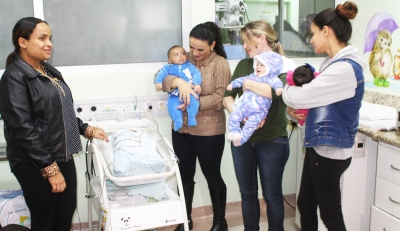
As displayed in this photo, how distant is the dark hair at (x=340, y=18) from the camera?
5.56 feet

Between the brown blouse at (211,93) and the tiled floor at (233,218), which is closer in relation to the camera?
the brown blouse at (211,93)

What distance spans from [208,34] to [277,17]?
875 millimetres

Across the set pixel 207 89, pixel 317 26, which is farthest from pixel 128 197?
pixel 317 26

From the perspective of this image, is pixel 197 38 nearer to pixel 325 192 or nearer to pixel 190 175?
pixel 190 175

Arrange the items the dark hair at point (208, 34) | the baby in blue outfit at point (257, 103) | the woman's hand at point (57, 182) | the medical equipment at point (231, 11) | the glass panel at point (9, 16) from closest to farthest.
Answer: the woman's hand at point (57, 182)
the baby in blue outfit at point (257, 103)
the dark hair at point (208, 34)
the glass panel at point (9, 16)
the medical equipment at point (231, 11)

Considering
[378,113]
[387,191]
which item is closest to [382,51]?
[378,113]

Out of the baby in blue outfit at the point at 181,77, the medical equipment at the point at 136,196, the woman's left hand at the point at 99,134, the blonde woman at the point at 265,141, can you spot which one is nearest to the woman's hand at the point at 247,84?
the blonde woman at the point at 265,141

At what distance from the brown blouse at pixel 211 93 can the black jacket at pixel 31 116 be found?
0.71 m

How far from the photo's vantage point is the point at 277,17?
2949 mm

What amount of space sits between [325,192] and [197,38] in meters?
1.03

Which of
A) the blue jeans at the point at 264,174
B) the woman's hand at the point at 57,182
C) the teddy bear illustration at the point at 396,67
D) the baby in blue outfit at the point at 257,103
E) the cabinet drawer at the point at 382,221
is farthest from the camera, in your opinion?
the teddy bear illustration at the point at 396,67

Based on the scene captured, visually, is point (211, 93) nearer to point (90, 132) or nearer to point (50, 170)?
point (90, 132)

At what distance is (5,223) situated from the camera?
208 centimetres

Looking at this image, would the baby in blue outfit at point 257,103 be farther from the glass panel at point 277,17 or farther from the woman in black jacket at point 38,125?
the glass panel at point 277,17
